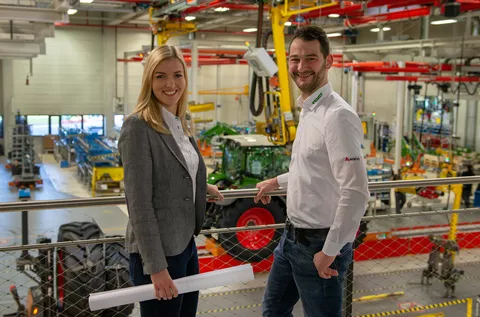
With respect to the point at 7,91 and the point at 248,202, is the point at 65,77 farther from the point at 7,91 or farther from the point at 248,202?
the point at 248,202

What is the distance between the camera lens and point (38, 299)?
17.2 ft

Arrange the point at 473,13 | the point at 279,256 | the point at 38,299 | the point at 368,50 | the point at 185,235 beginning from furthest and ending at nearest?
the point at 368,50 < the point at 473,13 < the point at 38,299 < the point at 279,256 < the point at 185,235

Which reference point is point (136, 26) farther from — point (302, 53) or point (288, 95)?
point (302, 53)

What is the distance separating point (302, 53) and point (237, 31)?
26.0 metres

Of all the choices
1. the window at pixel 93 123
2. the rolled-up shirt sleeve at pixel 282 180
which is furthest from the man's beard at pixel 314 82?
the window at pixel 93 123

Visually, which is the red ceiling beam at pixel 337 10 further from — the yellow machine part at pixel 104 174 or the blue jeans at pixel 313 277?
the blue jeans at pixel 313 277

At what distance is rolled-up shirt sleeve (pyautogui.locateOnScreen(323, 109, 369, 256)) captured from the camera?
2.03 m

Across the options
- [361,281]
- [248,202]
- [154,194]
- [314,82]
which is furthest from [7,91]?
[314,82]

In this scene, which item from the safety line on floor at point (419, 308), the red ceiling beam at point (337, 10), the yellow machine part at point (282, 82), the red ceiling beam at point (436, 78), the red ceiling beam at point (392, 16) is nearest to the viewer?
the safety line on floor at point (419, 308)

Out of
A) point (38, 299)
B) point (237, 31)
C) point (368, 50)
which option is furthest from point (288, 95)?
point (237, 31)

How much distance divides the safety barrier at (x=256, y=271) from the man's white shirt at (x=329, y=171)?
3121 millimetres

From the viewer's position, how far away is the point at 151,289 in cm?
216

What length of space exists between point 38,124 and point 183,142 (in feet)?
78.5

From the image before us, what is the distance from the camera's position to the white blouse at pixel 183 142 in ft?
7.27
